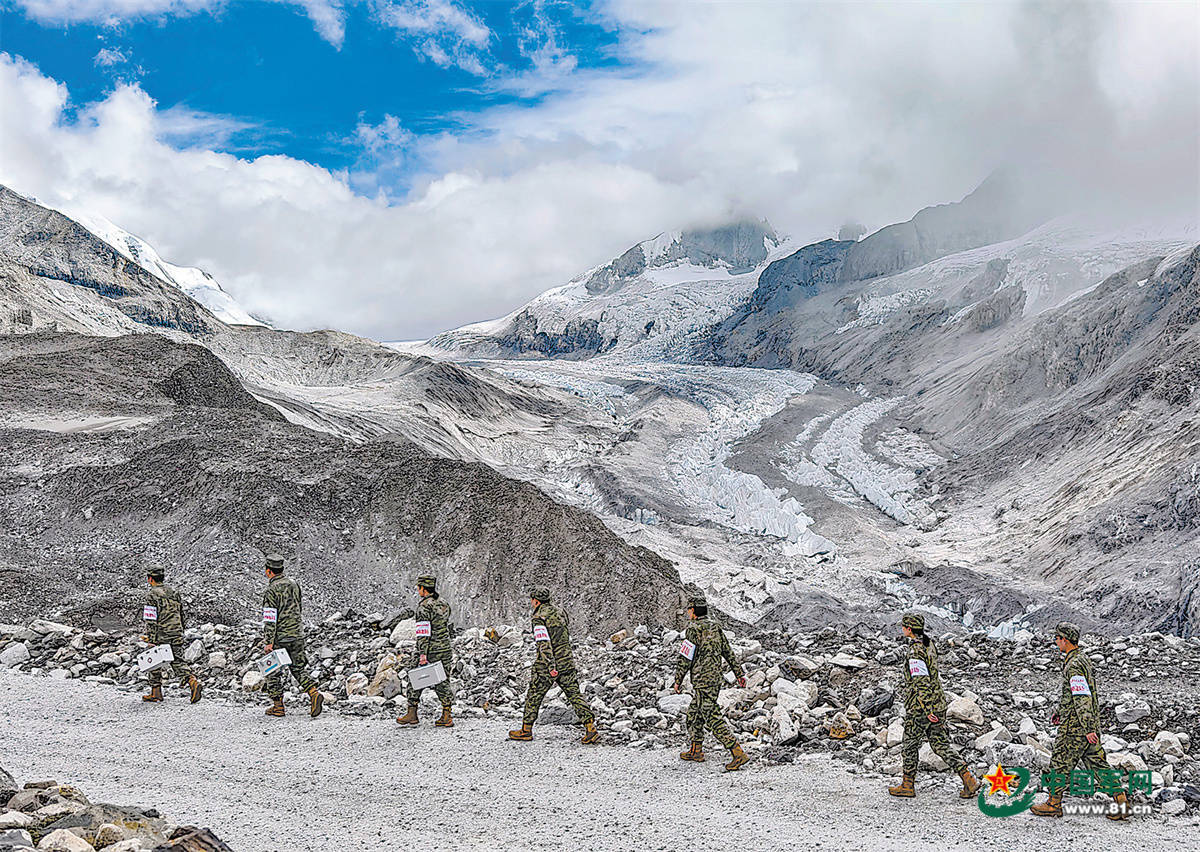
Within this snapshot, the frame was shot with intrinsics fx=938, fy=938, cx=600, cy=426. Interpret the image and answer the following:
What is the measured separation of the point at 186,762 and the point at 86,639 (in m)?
4.82

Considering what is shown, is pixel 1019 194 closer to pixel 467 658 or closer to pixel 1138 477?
pixel 1138 477

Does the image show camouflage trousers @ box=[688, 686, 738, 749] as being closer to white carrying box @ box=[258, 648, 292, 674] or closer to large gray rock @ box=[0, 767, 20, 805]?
white carrying box @ box=[258, 648, 292, 674]

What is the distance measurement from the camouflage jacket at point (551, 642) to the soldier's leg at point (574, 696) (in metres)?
0.08

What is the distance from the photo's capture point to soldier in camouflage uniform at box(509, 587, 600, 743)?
968 cm

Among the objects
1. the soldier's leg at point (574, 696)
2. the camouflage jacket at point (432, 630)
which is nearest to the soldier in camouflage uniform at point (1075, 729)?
the soldier's leg at point (574, 696)

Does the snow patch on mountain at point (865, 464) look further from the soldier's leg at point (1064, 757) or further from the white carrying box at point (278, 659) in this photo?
the white carrying box at point (278, 659)

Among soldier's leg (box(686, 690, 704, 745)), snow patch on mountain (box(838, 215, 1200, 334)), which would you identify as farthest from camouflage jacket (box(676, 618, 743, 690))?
snow patch on mountain (box(838, 215, 1200, 334))

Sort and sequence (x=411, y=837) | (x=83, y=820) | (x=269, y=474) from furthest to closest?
(x=269, y=474) → (x=411, y=837) → (x=83, y=820)

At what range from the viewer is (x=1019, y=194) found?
159250mm

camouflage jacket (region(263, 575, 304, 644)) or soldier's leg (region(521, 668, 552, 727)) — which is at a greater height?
camouflage jacket (region(263, 575, 304, 644))

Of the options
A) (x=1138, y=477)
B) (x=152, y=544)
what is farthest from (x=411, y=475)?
(x=1138, y=477)

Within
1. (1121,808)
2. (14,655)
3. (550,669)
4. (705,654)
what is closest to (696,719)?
(705,654)

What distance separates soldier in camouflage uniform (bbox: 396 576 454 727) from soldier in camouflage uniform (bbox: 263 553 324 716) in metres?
1.33

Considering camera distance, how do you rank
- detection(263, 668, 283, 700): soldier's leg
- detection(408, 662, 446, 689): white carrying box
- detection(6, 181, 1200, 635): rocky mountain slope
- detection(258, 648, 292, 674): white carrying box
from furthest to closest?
detection(6, 181, 1200, 635): rocky mountain slope
detection(263, 668, 283, 700): soldier's leg
detection(258, 648, 292, 674): white carrying box
detection(408, 662, 446, 689): white carrying box
